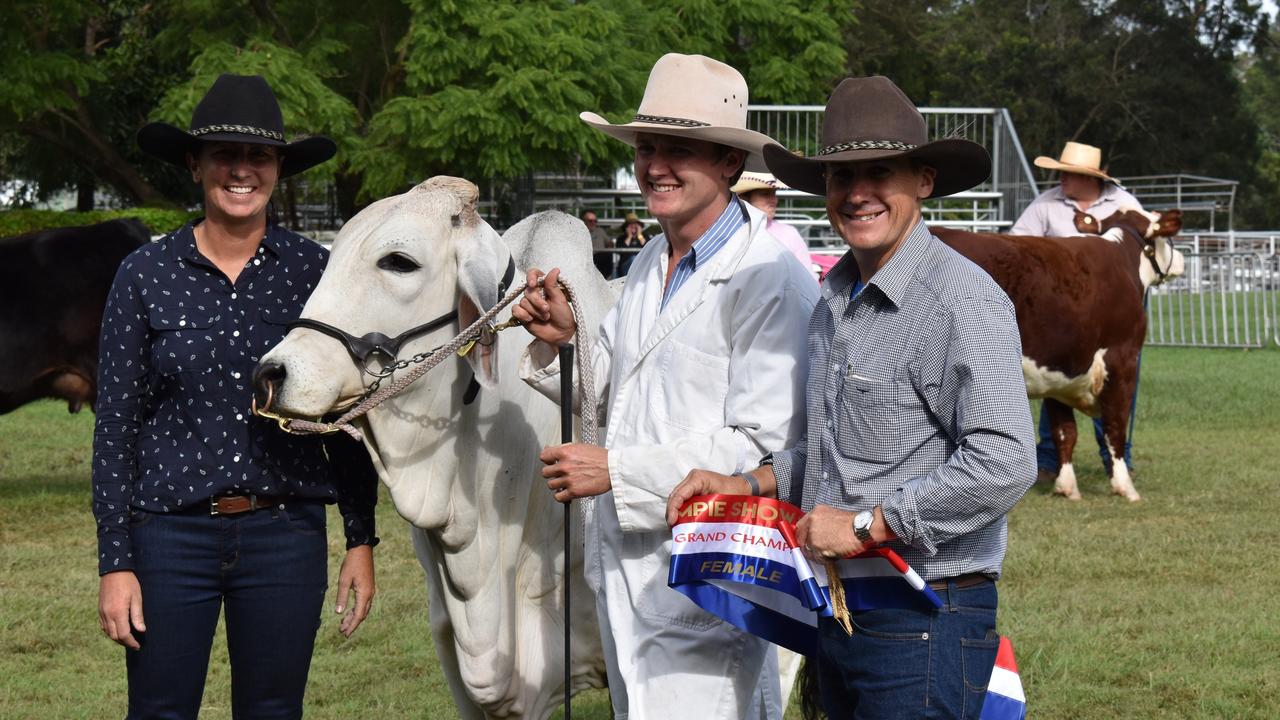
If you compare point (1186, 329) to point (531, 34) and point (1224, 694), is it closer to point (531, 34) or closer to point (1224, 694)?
point (531, 34)

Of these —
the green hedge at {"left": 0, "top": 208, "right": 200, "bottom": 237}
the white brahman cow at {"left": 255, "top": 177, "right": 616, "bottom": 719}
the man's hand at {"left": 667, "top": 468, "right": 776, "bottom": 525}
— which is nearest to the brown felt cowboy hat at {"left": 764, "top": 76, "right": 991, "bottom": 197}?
the man's hand at {"left": 667, "top": 468, "right": 776, "bottom": 525}

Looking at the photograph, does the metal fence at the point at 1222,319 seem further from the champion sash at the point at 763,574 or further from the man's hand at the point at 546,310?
the champion sash at the point at 763,574

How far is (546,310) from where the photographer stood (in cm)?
363

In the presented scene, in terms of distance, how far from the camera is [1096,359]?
979cm

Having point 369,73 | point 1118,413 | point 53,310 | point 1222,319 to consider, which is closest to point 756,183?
point 1118,413

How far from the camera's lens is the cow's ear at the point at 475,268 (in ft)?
12.2

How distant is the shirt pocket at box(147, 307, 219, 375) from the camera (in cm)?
340

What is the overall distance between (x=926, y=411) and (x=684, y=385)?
676 mm

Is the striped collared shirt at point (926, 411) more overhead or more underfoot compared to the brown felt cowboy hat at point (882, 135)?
more underfoot

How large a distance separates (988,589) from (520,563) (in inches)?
66.4

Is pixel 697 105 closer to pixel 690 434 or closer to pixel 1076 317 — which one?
pixel 690 434

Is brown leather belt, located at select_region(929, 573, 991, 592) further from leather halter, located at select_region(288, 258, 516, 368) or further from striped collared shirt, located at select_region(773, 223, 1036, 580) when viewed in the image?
leather halter, located at select_region(288, 258, 516, 368)

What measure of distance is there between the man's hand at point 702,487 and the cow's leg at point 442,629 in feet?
4.16

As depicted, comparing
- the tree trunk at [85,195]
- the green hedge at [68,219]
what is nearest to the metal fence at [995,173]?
the green hedge at [68,219]
